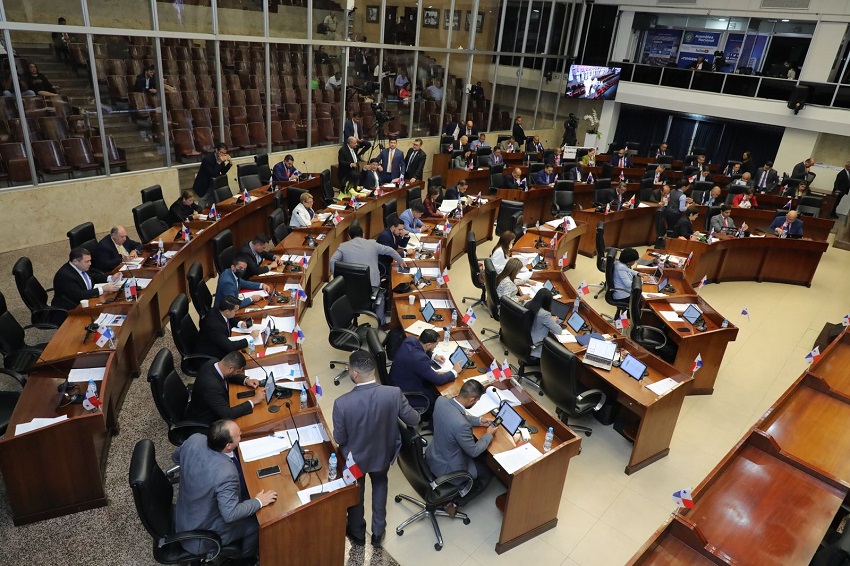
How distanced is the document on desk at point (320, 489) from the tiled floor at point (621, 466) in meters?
0.96

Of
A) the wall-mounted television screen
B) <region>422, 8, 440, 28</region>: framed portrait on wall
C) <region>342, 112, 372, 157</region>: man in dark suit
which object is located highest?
<region>422, 8, 440, 28</region>: framed portrait on wall

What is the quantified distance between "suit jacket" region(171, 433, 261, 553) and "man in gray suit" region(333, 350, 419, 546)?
2.52ft

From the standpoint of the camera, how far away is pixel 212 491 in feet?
11.4

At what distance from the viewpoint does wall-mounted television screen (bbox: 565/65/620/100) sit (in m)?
18.1

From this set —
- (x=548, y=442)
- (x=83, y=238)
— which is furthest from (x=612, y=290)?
(x=83, y=238)

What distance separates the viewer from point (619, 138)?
19781 millimetres

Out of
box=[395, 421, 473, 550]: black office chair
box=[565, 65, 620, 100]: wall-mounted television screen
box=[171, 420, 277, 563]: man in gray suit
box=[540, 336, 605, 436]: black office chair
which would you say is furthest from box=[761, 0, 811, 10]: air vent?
box=[171, 420, 277, 563]: man in gray suit

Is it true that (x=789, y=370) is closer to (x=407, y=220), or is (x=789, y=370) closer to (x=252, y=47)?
(x=407, y=220)

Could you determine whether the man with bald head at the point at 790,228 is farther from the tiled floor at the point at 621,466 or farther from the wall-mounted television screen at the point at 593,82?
the wall-mounted television screen at the point at 593,82

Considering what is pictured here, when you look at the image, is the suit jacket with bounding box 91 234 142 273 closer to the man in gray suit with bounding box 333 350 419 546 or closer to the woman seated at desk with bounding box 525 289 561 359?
the man in gray suit with bounding box 333 350 419 546

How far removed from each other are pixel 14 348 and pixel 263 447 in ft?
A: 9.67

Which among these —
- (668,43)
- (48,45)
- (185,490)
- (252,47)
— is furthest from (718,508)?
(668,43)

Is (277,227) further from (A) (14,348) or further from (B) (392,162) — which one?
(B) (392,162)

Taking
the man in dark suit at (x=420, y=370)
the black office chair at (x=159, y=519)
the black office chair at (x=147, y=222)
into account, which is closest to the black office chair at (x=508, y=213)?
the man in dark suit at (x=420, y=370)
